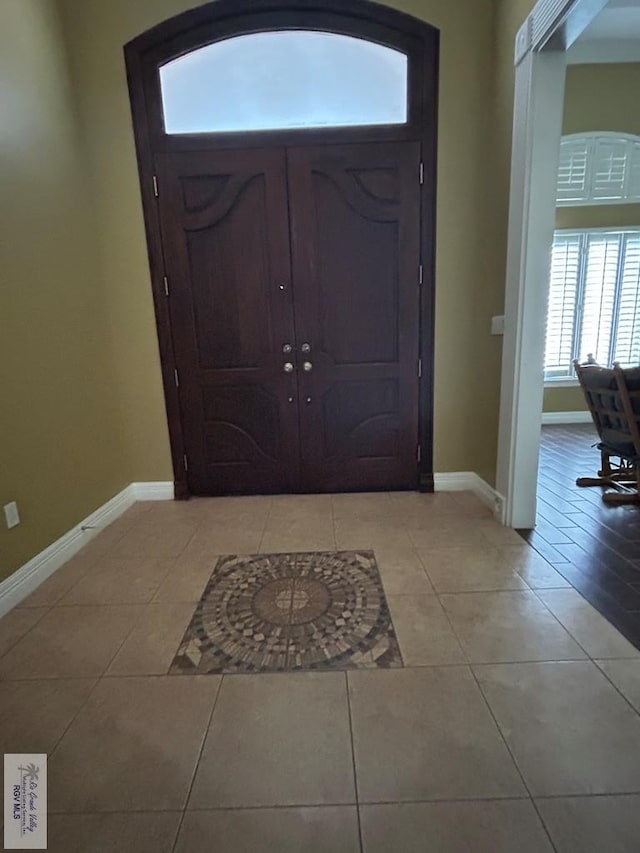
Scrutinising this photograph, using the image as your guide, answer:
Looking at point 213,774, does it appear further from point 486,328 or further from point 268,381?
point 486,328

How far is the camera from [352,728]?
132 cm

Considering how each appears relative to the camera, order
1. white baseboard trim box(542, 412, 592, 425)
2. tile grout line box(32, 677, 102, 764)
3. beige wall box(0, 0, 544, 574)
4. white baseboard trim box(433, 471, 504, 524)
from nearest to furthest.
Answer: tile grout line box(32, 677, 102, 764) → beige wall box(0, 0, 544, 574) → white baseboard trim box(433, 471, 504, 524) → white baseboard trim box(542, 412, 592, 425)

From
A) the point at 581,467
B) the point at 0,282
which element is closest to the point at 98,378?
the point at 0,282

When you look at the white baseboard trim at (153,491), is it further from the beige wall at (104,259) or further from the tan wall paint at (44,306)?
the tan wall paint at (44,306)

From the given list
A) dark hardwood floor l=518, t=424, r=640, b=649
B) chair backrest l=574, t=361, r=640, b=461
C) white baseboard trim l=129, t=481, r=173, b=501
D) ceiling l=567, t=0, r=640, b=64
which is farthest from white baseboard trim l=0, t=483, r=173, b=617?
ceiling l=567, t=0, r=640, b=64

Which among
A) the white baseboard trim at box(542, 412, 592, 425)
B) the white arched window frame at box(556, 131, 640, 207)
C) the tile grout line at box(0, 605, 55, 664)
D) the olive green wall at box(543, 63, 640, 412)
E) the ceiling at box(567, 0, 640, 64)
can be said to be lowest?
the white baseboard trim at box(542, 412, 592, 425)

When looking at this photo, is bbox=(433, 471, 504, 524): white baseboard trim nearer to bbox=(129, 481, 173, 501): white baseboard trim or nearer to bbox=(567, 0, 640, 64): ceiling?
bbox=(129, 481, 173, 501): white baseboard trim

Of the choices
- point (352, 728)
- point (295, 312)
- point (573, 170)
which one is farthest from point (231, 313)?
point (573, 170)

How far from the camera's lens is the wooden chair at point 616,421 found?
8.70ft

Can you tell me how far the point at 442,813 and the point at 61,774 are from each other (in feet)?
3.37

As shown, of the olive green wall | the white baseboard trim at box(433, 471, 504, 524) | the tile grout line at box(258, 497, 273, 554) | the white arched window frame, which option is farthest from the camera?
the white arched window frame

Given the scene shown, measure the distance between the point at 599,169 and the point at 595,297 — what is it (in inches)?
51.4

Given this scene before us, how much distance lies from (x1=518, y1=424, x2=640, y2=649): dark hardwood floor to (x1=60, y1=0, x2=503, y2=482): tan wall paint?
0.50m

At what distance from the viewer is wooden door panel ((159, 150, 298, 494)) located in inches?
109
